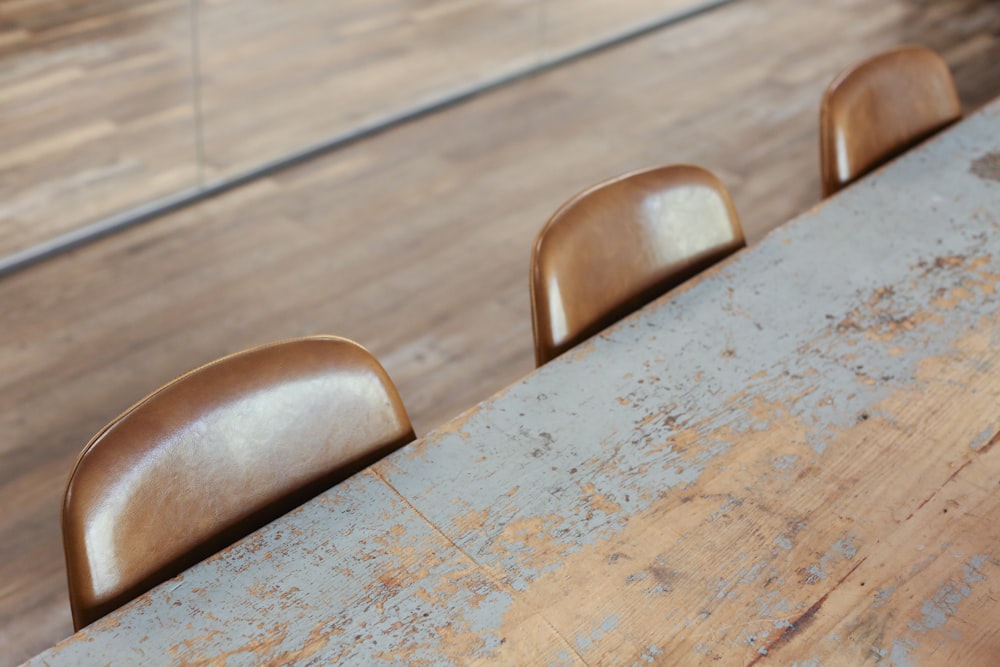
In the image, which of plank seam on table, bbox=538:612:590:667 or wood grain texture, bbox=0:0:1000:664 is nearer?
plank seam on table, bbox=538:612:590:667

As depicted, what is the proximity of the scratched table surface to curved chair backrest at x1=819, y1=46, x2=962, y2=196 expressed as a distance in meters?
0.44

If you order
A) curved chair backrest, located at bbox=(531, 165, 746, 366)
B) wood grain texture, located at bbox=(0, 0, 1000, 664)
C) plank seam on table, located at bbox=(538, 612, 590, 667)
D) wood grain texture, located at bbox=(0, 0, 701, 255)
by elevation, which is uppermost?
curved chair backrest, located at bbox=(531, 165, 746, 366)

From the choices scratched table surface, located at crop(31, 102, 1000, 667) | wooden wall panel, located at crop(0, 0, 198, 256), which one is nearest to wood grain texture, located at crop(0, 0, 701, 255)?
wooden wall panel, located at crop(0, 0, 198, 256)

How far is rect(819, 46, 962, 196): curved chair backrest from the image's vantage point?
1.86m

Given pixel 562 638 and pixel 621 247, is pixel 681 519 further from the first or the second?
pixel 621 247

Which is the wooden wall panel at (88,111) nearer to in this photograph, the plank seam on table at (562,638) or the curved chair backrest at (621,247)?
the curved chair backrest at (621,247)

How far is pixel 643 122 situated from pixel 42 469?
2172 mm

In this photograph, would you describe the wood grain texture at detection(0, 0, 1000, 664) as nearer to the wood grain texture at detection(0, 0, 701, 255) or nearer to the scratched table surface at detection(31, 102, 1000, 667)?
the wood grain texture at detection(0, 0, 701, 255)

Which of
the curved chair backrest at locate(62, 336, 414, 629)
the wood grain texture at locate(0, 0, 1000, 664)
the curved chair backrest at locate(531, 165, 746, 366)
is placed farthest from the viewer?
the wood grain texture at locate(0, 0, 1000, 664)

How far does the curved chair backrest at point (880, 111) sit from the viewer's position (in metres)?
1.86

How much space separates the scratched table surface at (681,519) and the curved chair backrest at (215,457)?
0.08 m

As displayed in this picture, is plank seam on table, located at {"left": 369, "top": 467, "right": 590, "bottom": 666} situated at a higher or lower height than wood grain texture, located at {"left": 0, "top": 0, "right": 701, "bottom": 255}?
higher

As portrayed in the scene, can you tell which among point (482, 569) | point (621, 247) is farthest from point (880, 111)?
point (482, 569)

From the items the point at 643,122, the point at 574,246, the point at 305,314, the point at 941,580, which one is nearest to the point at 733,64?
the point at 643,122
